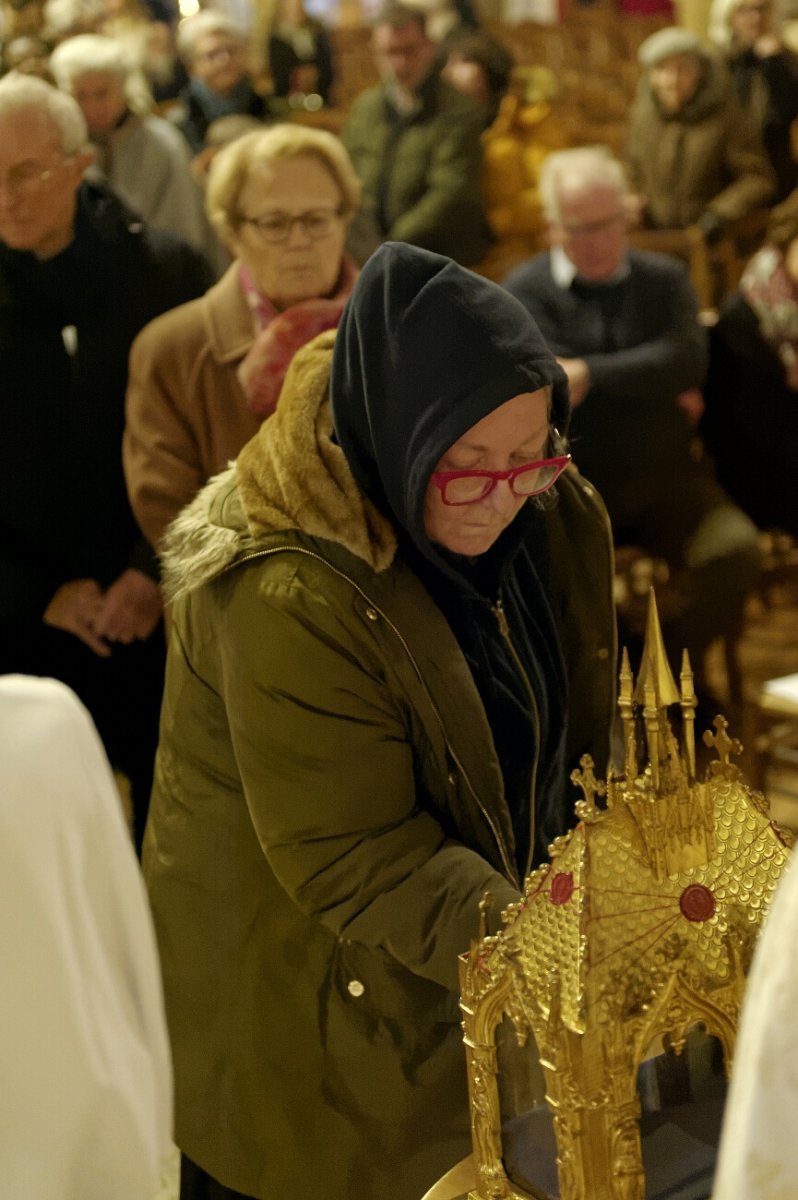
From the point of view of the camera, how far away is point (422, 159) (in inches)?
190

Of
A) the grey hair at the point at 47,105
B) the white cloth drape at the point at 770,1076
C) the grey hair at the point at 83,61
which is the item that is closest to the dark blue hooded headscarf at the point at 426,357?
the white cloth drape at the point at 770,1076

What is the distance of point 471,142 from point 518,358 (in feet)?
11.3

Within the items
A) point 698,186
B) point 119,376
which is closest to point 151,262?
point 119,376

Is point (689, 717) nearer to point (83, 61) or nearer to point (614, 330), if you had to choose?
point (614, 330)

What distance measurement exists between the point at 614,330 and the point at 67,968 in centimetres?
279

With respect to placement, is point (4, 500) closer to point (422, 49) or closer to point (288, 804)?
point (288, 804)

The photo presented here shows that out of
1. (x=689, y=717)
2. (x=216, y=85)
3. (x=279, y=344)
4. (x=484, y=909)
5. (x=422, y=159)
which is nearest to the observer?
(x=689, y=717)

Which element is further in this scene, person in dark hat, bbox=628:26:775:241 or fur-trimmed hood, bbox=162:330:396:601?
person in dark hat, bbox=628:26:775:241

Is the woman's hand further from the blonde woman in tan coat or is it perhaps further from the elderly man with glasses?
the blonde woman in tan coat

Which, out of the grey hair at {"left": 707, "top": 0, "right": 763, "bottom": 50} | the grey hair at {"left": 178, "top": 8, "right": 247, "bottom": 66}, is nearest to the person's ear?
the grey hair at {"left": 178, "top": 8, "right": 247, "bottom": 66}

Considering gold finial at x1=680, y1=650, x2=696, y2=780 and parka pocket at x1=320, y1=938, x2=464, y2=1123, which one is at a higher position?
gold finial at x1=680, y1=650, x2=696, y2=780

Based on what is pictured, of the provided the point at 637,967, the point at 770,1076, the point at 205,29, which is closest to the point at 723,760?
the point at 637,967

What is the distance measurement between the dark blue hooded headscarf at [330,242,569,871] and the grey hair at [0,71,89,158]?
156 cm

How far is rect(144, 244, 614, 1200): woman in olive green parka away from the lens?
1607 mm
